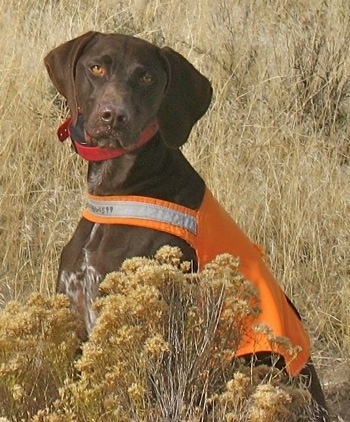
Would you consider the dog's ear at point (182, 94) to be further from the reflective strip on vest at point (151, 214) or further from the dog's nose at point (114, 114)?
the reflective strip on vest at point (151, 214)

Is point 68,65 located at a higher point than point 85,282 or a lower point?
higher

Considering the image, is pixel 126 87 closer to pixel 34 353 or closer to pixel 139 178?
pixel 139 178

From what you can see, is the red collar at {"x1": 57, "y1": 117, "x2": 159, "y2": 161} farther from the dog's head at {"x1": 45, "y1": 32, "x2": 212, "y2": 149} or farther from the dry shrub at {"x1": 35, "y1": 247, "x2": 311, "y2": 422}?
the dry shrub at {"x1": 35, "y1": 247, "x2": 311, "y2": 422}

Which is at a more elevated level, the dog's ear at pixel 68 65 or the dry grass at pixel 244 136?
the dog's ear at pixel 68 65

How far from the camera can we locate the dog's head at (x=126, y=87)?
431 cm

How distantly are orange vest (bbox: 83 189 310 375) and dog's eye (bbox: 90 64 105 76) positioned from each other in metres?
0.49

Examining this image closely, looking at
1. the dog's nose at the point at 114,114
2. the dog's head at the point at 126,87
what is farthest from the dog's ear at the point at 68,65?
the dog's nose at the point at 114,114

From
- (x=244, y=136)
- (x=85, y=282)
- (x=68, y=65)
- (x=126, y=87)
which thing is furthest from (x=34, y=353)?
(x=244, y=136)

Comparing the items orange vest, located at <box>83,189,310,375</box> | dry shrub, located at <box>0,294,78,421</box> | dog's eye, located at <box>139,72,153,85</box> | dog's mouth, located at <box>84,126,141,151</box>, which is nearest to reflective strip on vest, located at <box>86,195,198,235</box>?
orange vest, located at <box>83,189,310,375</box>

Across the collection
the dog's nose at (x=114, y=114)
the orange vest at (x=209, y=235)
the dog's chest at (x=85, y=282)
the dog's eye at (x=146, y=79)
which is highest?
the dog's eye at (x=146, y=79)

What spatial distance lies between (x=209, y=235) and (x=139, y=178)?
362 millimetres

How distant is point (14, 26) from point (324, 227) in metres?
2.87

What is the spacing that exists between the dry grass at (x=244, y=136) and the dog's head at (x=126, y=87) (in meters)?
1.19

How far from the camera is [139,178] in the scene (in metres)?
4.32
